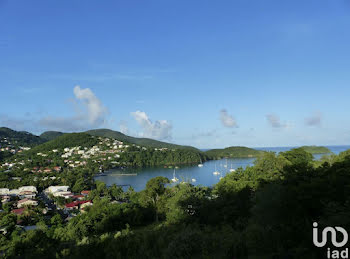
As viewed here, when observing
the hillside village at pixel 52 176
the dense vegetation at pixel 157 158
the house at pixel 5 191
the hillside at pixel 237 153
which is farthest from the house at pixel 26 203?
the hillside at pixel 237 153

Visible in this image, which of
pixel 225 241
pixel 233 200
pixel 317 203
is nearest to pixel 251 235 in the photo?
pixel 225 241

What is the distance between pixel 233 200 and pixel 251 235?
6.23 meters

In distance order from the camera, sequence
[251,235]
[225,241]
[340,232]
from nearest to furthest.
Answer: [340,232] < [251,235] < [225,241]

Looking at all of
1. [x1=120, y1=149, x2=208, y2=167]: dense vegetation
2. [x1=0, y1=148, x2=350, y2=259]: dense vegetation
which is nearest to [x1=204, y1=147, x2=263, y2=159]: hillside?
[x1=120, y1=149, x2=208, y2=167]: dense vegetation

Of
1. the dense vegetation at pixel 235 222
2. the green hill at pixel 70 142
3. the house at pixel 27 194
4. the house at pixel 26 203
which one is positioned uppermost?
the green hill at pixel 70 142

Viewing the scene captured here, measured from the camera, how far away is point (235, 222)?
9.72 metres

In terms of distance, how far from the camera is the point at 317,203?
6035mm

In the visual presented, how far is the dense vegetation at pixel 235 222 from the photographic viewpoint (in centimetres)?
453

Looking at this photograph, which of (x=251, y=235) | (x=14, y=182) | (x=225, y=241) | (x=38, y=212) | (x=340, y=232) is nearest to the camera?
(x=340, y=232)

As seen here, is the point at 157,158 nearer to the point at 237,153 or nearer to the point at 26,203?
the point at 237,153

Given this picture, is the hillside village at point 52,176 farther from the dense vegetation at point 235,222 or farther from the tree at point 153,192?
the dense vegetation at point 235,222

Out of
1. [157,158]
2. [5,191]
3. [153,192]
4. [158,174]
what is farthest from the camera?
[157,158]

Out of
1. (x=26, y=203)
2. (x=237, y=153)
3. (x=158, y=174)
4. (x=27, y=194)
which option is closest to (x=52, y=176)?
(x=27, y=194)

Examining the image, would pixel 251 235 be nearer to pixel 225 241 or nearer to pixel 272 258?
pixel 225 241
